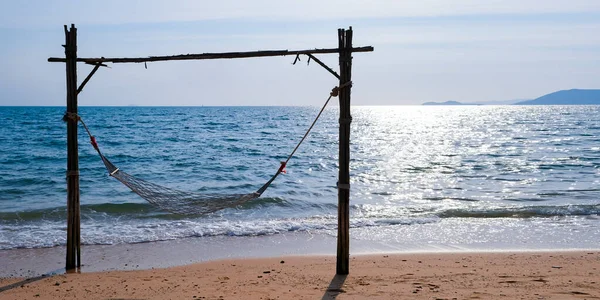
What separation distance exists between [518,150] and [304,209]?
1584cm

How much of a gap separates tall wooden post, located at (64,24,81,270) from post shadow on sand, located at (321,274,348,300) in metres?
2.66

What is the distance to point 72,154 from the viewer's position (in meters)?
5.81

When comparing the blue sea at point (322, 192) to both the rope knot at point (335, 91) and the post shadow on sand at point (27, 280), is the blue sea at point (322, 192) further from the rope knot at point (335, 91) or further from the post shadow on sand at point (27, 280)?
the rope knot at point (335, 91)

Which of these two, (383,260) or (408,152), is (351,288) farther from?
(408,152)

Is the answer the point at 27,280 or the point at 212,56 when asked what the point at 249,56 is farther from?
the point at 27,280

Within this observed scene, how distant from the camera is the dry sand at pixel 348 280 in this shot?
495 centimetres

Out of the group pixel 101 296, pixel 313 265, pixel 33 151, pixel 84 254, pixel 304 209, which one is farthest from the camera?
pixel 33 151

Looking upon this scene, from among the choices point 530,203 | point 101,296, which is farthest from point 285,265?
point 530,203

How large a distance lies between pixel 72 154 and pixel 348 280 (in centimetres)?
294

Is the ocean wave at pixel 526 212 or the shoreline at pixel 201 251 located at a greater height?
the ocean wave at pixel 526 212

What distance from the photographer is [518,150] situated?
949 inches

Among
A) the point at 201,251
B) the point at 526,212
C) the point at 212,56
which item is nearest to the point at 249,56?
the point at 212,56

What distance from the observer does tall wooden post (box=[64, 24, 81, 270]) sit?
564 centimetres

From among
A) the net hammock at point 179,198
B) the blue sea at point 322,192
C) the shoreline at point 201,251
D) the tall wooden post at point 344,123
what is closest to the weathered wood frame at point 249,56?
the tall wooden post at point 344,123
